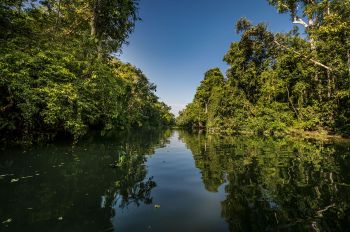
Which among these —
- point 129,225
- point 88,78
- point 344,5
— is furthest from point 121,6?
point 129,225

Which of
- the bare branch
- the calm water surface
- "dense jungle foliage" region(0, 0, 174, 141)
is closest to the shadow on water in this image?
the calm water surface

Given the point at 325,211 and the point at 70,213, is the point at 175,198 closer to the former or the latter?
the point at 70,213

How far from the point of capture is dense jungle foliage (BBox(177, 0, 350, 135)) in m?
22.9

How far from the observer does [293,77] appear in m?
31.5

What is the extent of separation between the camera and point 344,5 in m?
22.1

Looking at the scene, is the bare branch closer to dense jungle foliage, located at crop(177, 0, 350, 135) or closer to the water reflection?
dense jungle foliage, located at crop(177, 0, 350, 135)

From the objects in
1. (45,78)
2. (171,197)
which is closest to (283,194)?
(171,197)

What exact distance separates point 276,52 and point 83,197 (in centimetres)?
3419

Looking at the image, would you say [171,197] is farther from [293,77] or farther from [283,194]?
[293,77]

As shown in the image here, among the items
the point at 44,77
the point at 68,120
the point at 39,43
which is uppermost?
the point at 39,43

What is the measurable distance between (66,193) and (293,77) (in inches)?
1277

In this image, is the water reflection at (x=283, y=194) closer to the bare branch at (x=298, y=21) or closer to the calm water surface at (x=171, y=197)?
the calm water surface at (x=171, y=197)

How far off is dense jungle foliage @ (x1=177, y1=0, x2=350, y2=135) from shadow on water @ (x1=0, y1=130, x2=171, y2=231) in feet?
71.9

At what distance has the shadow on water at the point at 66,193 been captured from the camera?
425cm
